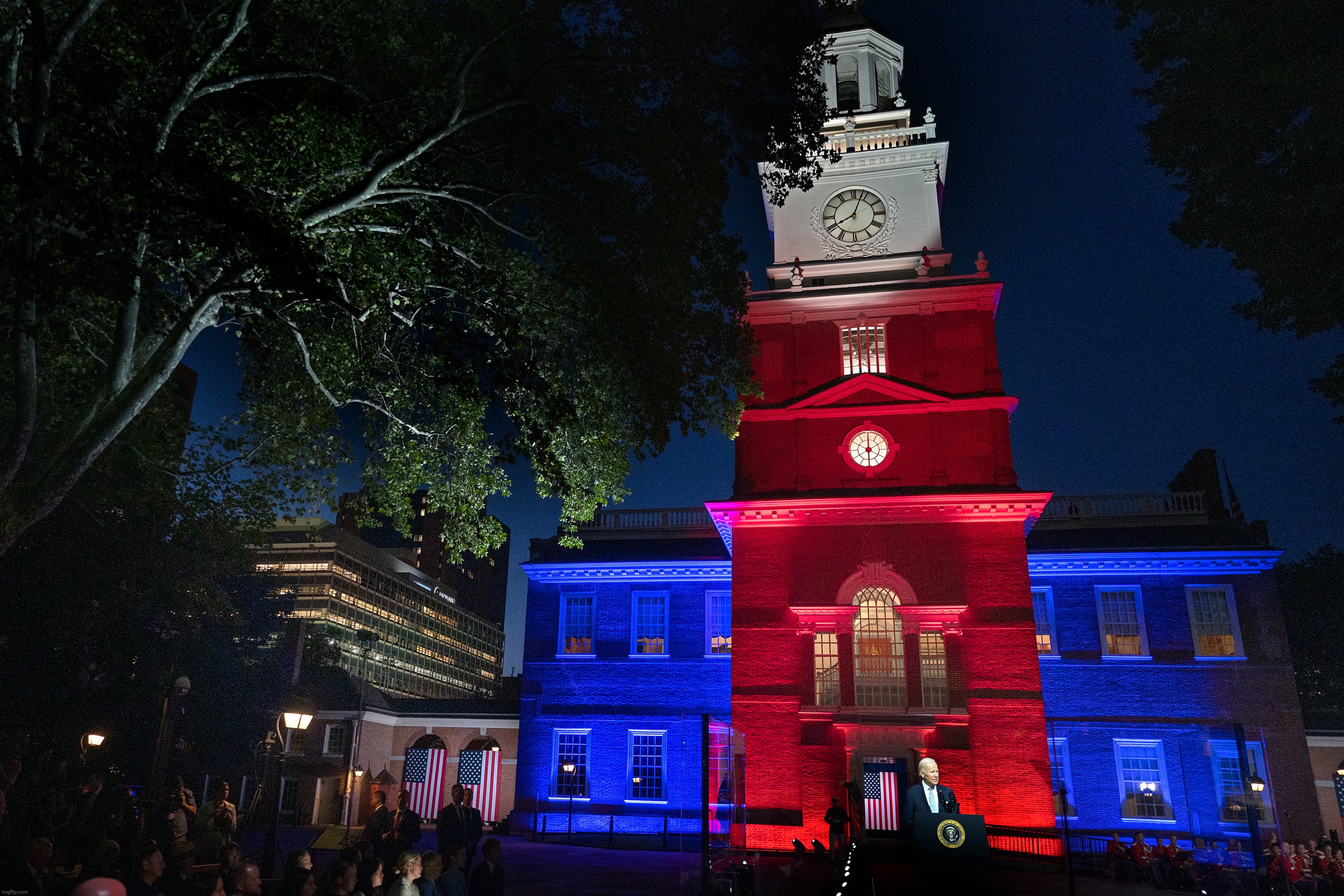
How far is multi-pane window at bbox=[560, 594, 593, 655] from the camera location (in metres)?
31.1

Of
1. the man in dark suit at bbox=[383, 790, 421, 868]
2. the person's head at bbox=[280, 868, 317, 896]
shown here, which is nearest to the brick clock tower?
the man in dark suit at bbox=[383, 790, 421, 868]

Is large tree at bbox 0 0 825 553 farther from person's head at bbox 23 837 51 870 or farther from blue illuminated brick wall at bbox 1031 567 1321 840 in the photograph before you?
blue illuminated brick wall at bbox 1031 567 1321 840

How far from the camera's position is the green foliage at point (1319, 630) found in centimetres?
3934

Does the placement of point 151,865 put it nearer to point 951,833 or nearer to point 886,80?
point 951,833

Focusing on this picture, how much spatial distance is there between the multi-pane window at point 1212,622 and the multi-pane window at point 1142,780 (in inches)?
139

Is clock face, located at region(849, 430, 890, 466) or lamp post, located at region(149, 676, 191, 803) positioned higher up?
clock face, located at region(849, 430, 890, 466)

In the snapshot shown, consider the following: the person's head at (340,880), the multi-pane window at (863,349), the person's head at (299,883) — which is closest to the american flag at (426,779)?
the multi-pane window at (863,349)

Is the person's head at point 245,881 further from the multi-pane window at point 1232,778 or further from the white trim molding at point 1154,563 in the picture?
the multi-pane window at point 1232,778

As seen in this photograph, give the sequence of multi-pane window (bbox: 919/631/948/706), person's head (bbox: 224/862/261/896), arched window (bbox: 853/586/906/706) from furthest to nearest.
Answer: arched window (bbox: 853/586/906/706) → multi-pane window (bbox: 919/631/948/706) → person's head (bbox: 224/862/261/896)

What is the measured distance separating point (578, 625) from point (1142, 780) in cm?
1836

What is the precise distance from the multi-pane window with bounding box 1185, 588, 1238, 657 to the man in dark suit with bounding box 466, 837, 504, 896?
25371 mm

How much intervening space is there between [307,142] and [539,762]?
23161mm

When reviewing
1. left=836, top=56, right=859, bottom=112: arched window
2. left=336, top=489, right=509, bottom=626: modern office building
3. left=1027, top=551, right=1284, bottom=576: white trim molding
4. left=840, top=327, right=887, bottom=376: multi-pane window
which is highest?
left=336, top=489, right=509, bottom=626: modern office building

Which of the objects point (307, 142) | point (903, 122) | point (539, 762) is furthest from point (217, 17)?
point (539, 762)
